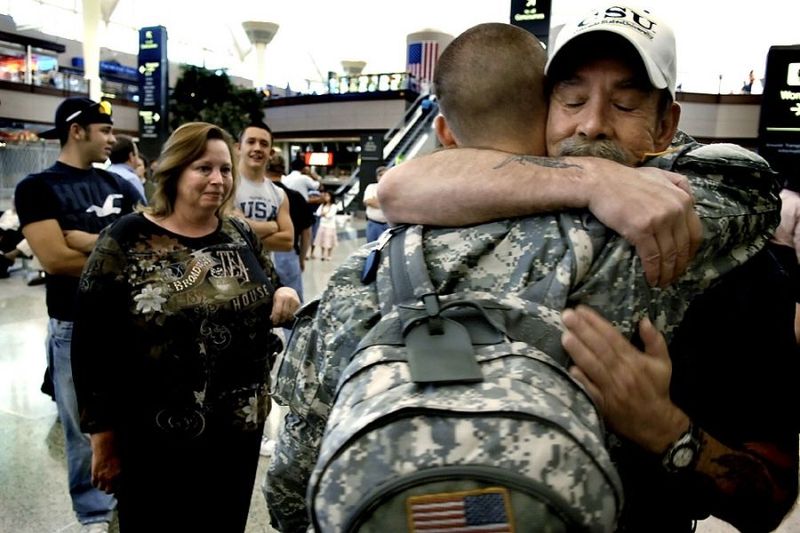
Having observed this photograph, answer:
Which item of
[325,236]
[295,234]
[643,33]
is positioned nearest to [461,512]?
[643,33]

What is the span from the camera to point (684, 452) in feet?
3.04

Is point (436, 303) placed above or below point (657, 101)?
below

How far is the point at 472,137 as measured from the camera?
1.08m

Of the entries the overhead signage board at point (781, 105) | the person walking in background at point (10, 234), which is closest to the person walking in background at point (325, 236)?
the person walking in background at point (10, 234)

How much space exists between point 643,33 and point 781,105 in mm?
6647

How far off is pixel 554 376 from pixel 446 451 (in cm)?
18

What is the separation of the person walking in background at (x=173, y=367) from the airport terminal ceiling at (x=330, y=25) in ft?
68.8

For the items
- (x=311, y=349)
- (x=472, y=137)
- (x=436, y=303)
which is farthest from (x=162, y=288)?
(x=436, y=303)

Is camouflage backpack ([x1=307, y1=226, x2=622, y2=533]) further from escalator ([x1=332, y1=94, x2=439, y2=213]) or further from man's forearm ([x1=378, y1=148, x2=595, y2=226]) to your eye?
escalator ([x1=332, y1=94, x2=439, y2=213])

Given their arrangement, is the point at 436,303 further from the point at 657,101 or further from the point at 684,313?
the point at 657,101

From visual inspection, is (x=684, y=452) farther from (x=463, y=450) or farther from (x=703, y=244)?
(x=463, y=450)

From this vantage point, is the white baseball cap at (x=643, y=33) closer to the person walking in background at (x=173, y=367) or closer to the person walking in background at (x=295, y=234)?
the person walking in background at (x=173, y=367)

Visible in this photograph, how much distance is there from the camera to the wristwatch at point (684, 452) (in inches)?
36.2

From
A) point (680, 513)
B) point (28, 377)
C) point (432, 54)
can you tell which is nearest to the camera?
point (680, 513)
